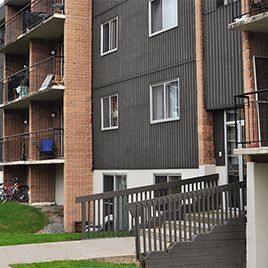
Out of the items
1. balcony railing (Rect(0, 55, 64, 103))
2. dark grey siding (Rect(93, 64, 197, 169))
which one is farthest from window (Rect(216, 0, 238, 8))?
balcony railing (Rect(0, 55, 64, 103))

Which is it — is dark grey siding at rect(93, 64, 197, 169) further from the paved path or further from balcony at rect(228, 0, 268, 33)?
balcony at rect(228, 0, 268, 33)

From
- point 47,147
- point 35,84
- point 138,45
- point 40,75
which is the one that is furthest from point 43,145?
point 138,45

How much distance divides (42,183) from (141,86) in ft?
26.8

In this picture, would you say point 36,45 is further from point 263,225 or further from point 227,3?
point 263,225

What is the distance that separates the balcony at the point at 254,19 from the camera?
11.7m

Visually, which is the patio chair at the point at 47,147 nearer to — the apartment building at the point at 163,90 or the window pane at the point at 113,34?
the apartment building at the point at 163,90

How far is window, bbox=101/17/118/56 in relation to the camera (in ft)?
68.2

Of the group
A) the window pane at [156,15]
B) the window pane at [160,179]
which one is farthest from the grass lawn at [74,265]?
the window pane at [156,15]

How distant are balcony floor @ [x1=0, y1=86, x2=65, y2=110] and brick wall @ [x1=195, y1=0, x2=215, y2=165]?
7.30 m

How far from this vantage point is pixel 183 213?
12.5m

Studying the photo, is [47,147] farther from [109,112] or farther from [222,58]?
[222,58]

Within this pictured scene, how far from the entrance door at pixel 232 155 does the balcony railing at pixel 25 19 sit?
11.7 meters

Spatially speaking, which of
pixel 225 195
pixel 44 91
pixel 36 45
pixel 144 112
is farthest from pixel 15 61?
pixel 225 195

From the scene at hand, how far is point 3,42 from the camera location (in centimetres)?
3003
